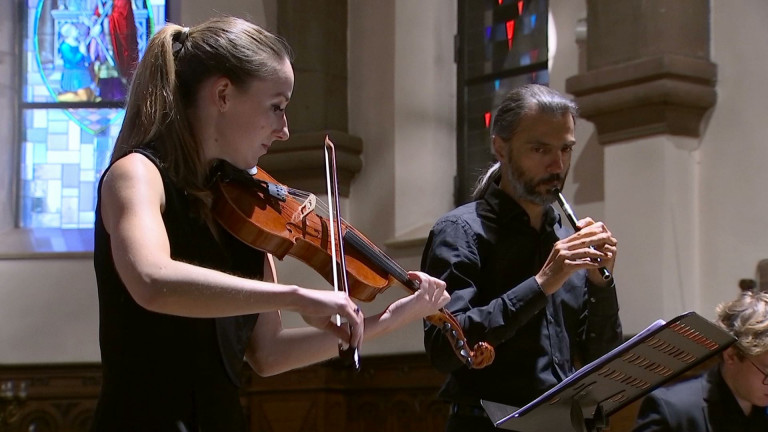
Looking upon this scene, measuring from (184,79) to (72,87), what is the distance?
6.22m

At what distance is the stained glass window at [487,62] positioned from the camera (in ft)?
21.4

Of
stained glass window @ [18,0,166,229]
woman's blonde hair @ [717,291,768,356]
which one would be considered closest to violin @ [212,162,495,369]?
woman's blonde hair @ [717,291,768,356]

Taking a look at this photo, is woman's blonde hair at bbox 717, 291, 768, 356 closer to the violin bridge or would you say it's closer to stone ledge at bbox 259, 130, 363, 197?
the violin bridge

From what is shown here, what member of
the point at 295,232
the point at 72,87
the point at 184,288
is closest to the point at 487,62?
the point at 72,87

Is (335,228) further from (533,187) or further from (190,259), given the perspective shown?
(533,187)

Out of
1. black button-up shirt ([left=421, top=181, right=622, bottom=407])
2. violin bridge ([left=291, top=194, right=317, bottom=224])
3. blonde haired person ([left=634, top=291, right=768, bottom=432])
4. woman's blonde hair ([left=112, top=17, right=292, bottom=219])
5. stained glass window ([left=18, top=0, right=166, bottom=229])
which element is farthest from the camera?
stained glass window ([left=18, top=0, right=166, bottom=229])

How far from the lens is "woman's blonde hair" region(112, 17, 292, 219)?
2039 millimetres

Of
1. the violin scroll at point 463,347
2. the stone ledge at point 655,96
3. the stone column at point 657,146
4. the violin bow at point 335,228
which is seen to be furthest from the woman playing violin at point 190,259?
the stone ledge at point 655,96

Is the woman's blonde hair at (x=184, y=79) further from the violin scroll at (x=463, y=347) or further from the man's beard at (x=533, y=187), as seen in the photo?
the man's beard at (x=533, y=187)

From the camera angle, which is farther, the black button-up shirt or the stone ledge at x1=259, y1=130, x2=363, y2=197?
the stone ledge at x1=259, y1=130, x2=363, y2=197

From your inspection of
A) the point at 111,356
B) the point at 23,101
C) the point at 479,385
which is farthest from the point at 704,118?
the point at 23,101

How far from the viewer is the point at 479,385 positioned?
3020mm

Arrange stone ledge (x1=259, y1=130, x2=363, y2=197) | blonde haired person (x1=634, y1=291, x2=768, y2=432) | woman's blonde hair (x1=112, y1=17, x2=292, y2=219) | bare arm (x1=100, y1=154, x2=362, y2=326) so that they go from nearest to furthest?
bare arm (x1=100, y1=154, x2=362, y2=326), woman's blonde hair (x1=112, y1=17, x2=292, y2=219), blonde haired person (x1=634, y1=291, x2=768, y2=432), stone ledge (x1=259, y1=130, x2=363, y2=197)

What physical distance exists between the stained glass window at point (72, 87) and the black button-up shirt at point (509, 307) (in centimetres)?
520
